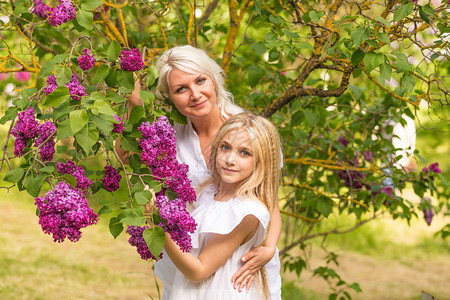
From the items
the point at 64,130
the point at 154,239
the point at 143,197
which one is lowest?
the point at 154,239

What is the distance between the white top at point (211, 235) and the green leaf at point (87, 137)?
2.15 feet

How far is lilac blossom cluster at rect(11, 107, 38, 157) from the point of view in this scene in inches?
61.5

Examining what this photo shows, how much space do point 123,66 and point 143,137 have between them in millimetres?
207

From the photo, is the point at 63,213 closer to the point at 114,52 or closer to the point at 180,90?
the point at 114,52

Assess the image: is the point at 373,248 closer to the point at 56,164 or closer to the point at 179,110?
the point at 179,110

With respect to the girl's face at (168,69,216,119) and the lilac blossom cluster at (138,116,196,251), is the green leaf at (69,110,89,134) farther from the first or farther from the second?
the girl's face at (168,69,216,119)

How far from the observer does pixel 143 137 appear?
162 centimetres

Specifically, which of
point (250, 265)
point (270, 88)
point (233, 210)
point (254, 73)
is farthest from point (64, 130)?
point (270, 88)

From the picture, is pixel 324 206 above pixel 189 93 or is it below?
below

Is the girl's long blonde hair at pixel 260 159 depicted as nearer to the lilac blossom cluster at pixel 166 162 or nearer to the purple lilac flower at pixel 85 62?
the lilac blossom cluster at pixel 166 162

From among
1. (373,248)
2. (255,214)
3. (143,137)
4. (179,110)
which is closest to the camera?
(143,137)

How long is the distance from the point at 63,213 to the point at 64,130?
0.19 m

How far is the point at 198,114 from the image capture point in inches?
84.0

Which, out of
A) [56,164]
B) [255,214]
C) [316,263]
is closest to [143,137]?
[56,164]
